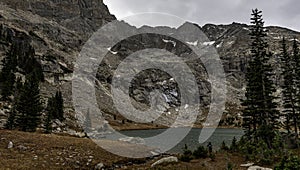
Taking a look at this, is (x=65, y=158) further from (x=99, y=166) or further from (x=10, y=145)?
(x=10, y=145)

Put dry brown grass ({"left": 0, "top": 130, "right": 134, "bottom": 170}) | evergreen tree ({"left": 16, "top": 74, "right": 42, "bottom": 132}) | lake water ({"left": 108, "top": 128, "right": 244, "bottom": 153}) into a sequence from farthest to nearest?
evergreen tree ({"left": 16, "top": 74, "right": 42, "bottom": 132}) → lake water ({"left": 108, "top": 128, "right": 244, "bottom": 153}) → dry brown grass ({"left": 0, "top": 130, "right": 134, "bottom": 170})

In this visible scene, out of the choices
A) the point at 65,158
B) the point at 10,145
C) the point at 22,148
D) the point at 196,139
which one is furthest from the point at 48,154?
the point at 196,139

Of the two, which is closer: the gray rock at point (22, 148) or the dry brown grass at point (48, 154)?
the dry brown grass at point (48, 154)

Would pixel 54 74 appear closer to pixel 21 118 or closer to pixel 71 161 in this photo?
pixel 21 118

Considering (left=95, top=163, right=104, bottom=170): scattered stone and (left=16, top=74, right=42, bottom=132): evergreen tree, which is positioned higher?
(left=16, top=74, right=42, bottom=132): evergreen tree

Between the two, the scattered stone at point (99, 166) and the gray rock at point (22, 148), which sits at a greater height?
the gray rock at point (22, 148)

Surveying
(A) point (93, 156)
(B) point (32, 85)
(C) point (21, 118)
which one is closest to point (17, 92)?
(B) point (32, 85)

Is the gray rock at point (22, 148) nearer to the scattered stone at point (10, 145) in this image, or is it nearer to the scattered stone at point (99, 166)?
the scattered stone at point (10, 145)

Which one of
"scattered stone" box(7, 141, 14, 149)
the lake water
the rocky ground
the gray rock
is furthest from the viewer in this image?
the lake water

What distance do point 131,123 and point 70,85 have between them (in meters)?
37.6

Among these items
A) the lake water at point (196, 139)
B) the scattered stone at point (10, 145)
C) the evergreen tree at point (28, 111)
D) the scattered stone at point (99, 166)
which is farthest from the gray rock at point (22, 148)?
the evergreen tree at point (28, 111)

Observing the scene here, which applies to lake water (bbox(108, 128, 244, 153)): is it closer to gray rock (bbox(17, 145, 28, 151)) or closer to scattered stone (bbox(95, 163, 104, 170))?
scattered stone (bbox(95, 163, 104, 170))

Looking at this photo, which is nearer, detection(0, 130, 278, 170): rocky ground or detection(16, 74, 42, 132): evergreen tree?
detection(0, 130, 278, 170): rocky ground

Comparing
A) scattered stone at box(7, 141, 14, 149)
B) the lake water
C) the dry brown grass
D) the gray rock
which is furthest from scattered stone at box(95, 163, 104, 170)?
the lake water
